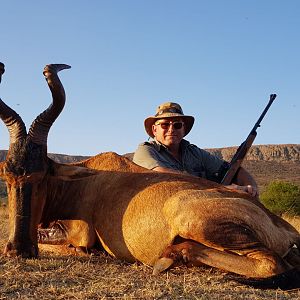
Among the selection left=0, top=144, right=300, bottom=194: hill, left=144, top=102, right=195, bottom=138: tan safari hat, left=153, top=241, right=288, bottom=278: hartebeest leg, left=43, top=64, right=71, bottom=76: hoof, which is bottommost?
left=0, top=144, right=300, bottom=194: hill

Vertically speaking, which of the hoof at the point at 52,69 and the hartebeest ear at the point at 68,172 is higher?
the hoof at the point at 52,69

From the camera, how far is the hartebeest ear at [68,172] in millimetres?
6312

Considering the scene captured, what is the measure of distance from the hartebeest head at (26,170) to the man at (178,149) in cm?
220

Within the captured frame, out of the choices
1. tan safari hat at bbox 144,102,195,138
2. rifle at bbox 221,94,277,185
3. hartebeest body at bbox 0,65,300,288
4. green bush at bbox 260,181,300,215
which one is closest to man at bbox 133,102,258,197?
tan safari hat at bbox 144,102,195,138

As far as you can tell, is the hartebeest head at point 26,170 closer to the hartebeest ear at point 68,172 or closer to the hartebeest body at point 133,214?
the hartebeest body at point 133,214

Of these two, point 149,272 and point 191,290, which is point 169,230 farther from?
point 191,290

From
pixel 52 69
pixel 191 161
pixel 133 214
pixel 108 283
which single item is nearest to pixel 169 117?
pixel 191 161

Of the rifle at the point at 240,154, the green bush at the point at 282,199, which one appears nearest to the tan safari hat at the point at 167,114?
the rifle at the point at 240,154

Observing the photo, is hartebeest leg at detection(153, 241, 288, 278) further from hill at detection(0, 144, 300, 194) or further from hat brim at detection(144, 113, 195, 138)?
hill at detection(0, 144, 300, 194)

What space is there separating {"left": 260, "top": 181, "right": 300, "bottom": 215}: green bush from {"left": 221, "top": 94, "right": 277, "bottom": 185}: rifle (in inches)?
464

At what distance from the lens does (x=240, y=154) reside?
8805mm

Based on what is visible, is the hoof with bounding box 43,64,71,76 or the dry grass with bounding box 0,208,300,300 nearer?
the dry grass with bounding box 0,208,300,300

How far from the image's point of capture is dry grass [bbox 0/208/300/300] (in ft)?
13.4

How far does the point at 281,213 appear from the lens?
69.6 ft
